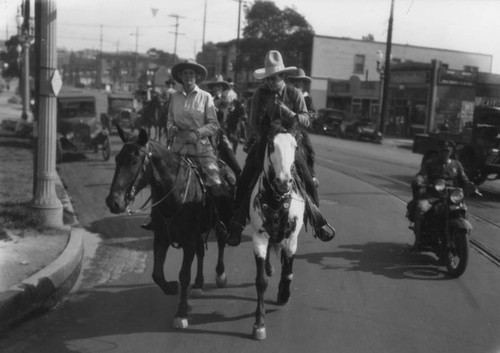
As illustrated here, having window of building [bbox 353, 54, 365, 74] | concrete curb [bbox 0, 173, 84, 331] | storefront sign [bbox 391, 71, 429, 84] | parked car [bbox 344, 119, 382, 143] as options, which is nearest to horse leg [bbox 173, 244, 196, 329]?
concrete curb [bbox 0, 173, 84, 331]

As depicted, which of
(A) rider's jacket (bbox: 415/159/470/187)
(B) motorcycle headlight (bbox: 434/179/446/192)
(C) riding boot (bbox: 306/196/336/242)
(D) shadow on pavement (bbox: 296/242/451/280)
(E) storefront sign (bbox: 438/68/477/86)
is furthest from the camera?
(E) storefront sign (bbox: 438/68/477/86)

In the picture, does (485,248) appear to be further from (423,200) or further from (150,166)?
(150,166)

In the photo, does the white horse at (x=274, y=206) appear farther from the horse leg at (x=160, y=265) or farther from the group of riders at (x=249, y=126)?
the horse leg at (x=160, y=265)

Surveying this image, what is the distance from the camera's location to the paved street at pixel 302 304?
5.33 m

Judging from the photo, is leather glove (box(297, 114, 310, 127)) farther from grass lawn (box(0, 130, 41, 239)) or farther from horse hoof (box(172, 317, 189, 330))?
grass lawn (box(0, 130, 41, 239))

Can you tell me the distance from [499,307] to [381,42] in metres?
54.7

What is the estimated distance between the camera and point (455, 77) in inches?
1591

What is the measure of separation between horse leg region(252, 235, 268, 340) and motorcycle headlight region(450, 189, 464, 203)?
3519mm

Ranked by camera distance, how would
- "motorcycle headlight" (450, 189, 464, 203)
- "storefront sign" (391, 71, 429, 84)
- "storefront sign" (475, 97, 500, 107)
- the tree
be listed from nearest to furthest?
"motorcycle headlight" (450, 189, 464, 203) → "storefront sign" (475, 97, 500, 107) → the tree → "storefront sign" (391, 71, 429, 84)

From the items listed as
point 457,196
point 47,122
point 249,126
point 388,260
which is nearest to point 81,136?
point 47,122

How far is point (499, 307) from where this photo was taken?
21.2 feet

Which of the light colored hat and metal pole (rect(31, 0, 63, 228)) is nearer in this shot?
the light colored hat

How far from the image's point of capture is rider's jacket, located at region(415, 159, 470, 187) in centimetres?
861

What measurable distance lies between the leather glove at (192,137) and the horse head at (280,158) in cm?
108
